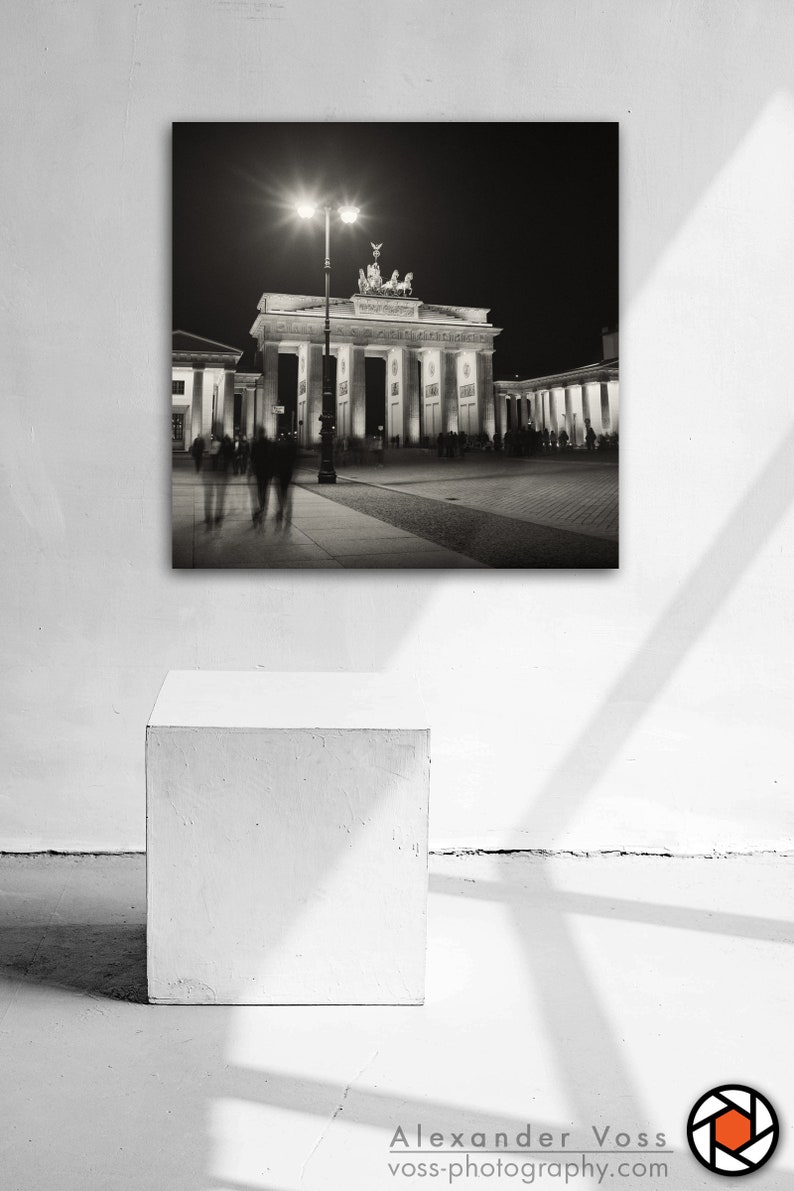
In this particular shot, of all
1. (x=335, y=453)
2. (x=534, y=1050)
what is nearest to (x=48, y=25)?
(x=335, y=453)

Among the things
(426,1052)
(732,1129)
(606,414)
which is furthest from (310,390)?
(732,1129)

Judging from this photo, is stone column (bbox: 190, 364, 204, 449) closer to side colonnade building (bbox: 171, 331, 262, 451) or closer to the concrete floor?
side colonnade building (bbox: 171, 331, 262, 451)

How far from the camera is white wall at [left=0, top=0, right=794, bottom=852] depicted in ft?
12.8

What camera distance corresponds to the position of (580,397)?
4.00 metres

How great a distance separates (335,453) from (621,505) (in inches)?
40.0

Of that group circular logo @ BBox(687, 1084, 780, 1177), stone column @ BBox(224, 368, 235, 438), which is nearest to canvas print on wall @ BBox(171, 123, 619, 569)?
stone column @ BBox(224, 368, 235, 438)

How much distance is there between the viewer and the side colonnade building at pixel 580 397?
3.99 m

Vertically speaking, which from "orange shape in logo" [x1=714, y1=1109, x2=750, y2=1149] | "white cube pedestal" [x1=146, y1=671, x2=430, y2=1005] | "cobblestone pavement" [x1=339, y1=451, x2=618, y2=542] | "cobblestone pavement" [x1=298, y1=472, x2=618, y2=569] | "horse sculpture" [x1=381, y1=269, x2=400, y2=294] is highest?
"horse sculpture" [x1=381, y1=269, x2=400, y2=294]

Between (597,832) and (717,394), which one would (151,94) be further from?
(597,832)

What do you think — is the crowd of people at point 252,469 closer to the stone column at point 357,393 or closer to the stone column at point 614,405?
the stone column at point 357,393

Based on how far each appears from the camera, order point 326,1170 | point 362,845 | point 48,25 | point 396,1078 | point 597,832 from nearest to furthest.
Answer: point 326,1170
point 396,1078
point 362,845
point 48,25
point 597,832

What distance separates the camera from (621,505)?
4059 millimetres

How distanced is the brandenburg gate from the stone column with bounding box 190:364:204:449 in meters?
0.19

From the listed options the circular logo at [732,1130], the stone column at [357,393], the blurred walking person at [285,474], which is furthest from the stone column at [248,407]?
the circular logo at [732,1130]
